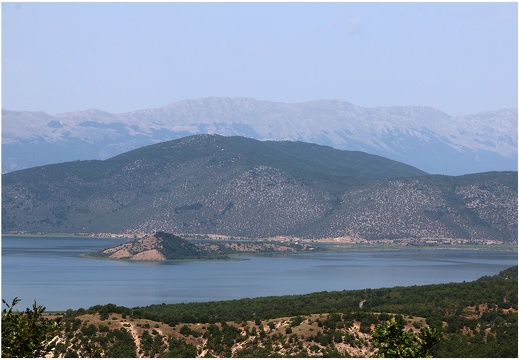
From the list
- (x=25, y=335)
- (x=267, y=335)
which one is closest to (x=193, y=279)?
(x=267, y=335)

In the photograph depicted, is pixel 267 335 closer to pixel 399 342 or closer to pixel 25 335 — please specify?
pixel 399 342

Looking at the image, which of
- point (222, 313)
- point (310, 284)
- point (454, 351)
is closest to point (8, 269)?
point (310, 284)

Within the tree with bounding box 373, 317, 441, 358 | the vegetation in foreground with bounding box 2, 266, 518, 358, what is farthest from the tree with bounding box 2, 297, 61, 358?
the vegetation in foreground with bounding box 2, 266, 518, 358

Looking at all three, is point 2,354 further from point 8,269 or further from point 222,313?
point 8,269

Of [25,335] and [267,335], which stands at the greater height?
[25,335]

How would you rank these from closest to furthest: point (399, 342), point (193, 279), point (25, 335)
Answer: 1. point (25, 335)
2. point (399, 342)
3. point (193, 279)

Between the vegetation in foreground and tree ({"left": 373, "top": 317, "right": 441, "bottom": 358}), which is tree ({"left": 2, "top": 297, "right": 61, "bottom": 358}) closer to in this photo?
tree ({"left": 373, "top": 317, "right": 441, "bottom": 358})
